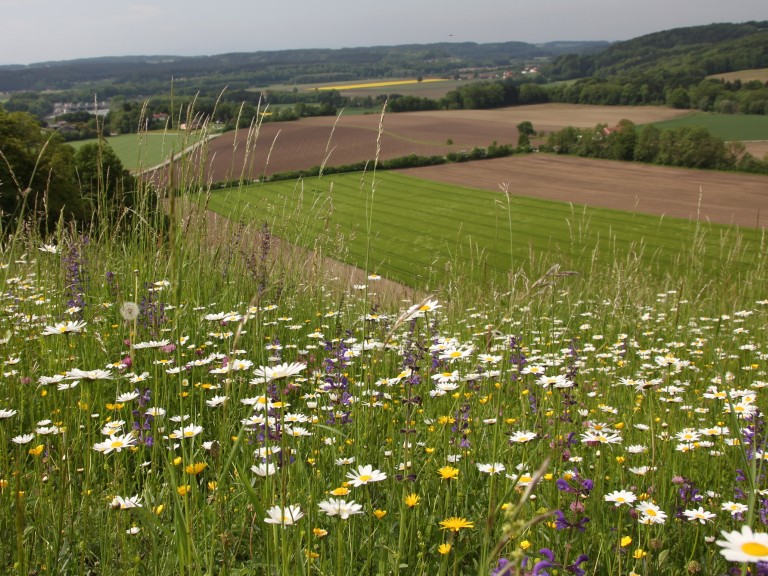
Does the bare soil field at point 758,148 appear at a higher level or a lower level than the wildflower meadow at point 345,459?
higher

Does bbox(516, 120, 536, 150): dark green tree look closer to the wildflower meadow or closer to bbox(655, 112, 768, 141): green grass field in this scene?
bbox(655, 112, 768, 141): green grass field

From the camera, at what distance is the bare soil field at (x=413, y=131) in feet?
179

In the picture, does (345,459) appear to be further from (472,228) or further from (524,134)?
(524,134)

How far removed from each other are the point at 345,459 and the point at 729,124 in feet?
272

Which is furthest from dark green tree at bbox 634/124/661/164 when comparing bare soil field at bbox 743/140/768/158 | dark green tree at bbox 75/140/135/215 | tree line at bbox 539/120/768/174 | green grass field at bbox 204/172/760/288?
dark green tree at bbox 75/140/135/215

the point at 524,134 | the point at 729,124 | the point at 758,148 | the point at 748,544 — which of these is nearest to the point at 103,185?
the point at 748,544

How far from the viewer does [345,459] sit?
230cm

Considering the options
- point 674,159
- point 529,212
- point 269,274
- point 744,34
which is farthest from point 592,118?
point 744,34

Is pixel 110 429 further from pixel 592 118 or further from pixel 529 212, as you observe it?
pixel 592 118

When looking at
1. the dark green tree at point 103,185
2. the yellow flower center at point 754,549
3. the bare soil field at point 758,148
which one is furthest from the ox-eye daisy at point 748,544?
the bare soil field at point 758,148

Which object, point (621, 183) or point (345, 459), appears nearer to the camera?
point (345, 459)

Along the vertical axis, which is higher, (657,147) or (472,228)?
(657,147)

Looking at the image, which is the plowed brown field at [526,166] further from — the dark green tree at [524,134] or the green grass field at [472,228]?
the green grass field at [472,228]

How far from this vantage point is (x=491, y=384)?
3.51m
